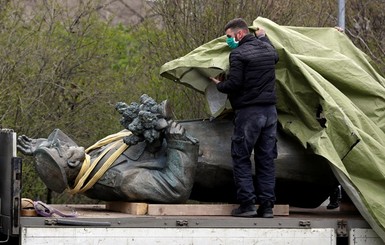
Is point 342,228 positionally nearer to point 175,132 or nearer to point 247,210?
point 247,210

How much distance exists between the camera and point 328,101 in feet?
31.8

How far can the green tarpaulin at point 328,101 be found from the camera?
376 inches

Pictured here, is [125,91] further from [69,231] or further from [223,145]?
[69,231]

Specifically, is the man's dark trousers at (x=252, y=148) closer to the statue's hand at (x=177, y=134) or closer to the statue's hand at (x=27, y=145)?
the statue's hand at (x=177, y=134)

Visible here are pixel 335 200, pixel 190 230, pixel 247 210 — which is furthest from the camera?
pixel 335 200

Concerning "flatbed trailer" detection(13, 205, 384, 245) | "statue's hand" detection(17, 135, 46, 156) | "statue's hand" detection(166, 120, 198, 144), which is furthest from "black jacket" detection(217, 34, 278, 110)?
"statue's hand" detection(17, 135, 46, 156)

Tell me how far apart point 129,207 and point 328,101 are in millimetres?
1730

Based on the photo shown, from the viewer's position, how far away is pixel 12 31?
14422mm

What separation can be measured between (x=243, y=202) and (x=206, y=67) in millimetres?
1104

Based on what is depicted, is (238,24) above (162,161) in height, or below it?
above

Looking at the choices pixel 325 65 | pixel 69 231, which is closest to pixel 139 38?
pixel 325 65

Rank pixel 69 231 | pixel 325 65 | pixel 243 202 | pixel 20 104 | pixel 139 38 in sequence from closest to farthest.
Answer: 1. pixel 69 231
2. pixel 243 202
3. pixel 325 65
4. pixel 20 104
5. pixel 139 38

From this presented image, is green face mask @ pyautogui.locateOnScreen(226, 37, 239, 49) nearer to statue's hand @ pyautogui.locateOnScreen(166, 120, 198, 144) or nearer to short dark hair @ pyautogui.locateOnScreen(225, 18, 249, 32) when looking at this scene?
short dark hair @ pyautogui.locateOnScreen(225, 18, 249, 32)

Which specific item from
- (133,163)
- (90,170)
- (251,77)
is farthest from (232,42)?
(90,170)
